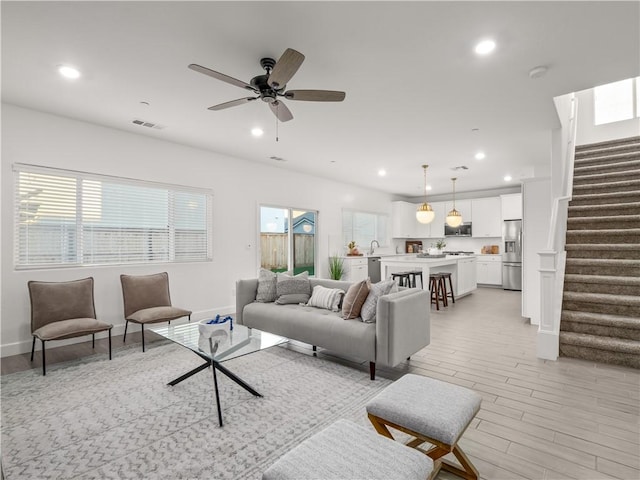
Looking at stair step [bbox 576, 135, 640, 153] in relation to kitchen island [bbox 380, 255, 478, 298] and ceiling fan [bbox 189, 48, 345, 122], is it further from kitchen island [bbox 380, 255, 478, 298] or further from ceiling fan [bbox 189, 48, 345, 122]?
ceiling fan [bbox 189, 48, 345, 122]

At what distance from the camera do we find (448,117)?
13.0 feet

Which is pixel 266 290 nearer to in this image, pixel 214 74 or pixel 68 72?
pixel 214 74

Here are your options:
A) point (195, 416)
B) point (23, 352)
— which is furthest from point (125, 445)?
point (23, 352)

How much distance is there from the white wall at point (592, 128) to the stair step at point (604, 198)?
2156 millimetres

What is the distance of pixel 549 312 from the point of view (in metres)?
3.45

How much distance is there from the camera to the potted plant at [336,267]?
24.0 feet

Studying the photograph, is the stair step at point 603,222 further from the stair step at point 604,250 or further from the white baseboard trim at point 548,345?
the white baseboard trim at point 548,345

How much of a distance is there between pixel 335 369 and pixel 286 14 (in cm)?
298

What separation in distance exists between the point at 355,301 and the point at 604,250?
11.2 ft

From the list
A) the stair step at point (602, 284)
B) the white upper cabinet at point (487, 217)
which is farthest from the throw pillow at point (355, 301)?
the white upper cabinet at point (487, 217)

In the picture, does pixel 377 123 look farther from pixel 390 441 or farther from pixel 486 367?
pixel 390 441

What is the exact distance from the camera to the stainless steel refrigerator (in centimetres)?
809

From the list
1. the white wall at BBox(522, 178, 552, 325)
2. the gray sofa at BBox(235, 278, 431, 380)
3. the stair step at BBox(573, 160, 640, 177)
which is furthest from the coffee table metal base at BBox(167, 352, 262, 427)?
the stair step at BBox(573, 160, 640, 177)

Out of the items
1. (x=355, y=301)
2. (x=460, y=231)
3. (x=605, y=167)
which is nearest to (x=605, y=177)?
(x=605, y=167)
